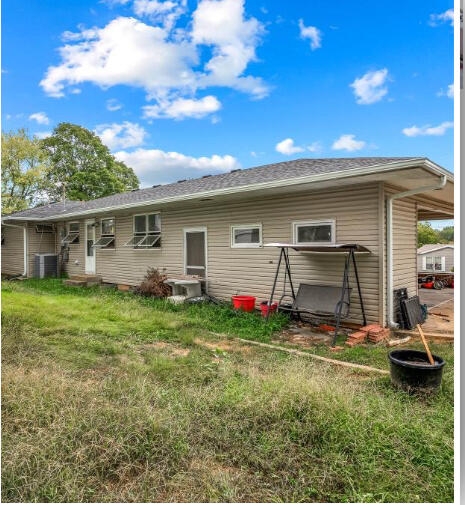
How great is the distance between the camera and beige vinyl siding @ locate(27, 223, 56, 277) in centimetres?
1231

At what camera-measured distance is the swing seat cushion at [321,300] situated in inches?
213

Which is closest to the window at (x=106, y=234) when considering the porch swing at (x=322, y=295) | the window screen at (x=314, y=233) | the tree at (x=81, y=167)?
the tree at (x=81, y=167)

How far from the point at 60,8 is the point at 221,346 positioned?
3.67 m

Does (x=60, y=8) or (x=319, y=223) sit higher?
(x=60, y=8)

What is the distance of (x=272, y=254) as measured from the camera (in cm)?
656

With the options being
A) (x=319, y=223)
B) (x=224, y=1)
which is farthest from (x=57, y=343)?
(x=319, y=223)

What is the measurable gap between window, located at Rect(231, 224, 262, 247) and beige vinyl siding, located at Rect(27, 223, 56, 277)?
28.2 feet

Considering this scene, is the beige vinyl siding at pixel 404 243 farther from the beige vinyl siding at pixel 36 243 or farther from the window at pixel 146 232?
the beige vinyl siding at pixel 36 243

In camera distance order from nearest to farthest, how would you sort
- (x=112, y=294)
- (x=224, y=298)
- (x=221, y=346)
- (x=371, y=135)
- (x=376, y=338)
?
(x=371, y=135)
(x=221, y=346)
(x=376, y=338)
(x=224, y=298)
(x=112, y=294)

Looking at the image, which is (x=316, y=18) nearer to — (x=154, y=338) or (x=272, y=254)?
(x=154, y=338)

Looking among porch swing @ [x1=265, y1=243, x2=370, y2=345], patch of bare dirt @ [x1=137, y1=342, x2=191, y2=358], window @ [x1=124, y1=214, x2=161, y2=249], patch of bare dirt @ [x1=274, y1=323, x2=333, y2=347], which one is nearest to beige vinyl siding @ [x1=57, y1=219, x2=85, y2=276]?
window @ [x1=124, y1=214, x2=161, y2=249]

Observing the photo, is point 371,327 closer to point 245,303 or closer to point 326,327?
point 326,327

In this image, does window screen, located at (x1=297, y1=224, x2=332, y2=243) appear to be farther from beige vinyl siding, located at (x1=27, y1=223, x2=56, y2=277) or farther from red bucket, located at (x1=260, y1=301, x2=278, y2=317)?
beige vinyl siding, located at (x1=27, y1=223, x2=56, y2=277)

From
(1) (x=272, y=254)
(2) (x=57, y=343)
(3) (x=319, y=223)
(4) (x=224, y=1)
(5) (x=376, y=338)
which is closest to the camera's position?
(4) (x=224, y=1)
